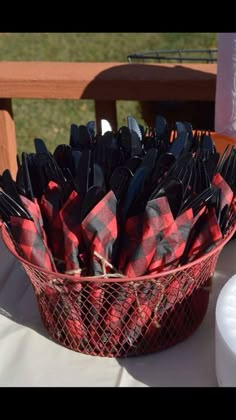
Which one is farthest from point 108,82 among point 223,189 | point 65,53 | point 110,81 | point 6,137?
point 65,53

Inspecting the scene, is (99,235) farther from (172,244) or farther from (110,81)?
(110,81)

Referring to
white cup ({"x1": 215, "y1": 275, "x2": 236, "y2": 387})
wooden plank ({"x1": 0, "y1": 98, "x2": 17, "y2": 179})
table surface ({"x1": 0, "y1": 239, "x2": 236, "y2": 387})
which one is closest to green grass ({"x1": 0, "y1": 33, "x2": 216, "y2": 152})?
wooden plank ({"x1": 0, "y1": 98, "x2": 17, "y2": 179})

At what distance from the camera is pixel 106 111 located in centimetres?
125

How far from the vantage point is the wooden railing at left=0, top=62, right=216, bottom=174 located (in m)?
1.16

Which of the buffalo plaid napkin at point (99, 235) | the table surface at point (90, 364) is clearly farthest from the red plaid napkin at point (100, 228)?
the table surface at point (90, 364)

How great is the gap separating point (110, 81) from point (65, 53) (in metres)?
2.35

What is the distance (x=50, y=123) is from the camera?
2816 mm

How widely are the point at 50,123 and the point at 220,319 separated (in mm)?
2376

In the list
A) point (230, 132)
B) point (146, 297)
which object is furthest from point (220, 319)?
point (230, 132)

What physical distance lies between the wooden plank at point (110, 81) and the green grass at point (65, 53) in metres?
1.39

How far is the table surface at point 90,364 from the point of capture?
594 millimetres

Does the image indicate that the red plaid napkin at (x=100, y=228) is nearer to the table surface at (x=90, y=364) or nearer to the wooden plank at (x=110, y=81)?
the table surface at (x=90, y=364)

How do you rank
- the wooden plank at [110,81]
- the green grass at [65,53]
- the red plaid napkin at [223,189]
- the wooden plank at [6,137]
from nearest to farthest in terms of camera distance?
the red plaid napkin at [223,189], the wooden plank at [110,81], the wooden plank at [6,137], the green grass at [65,53]
